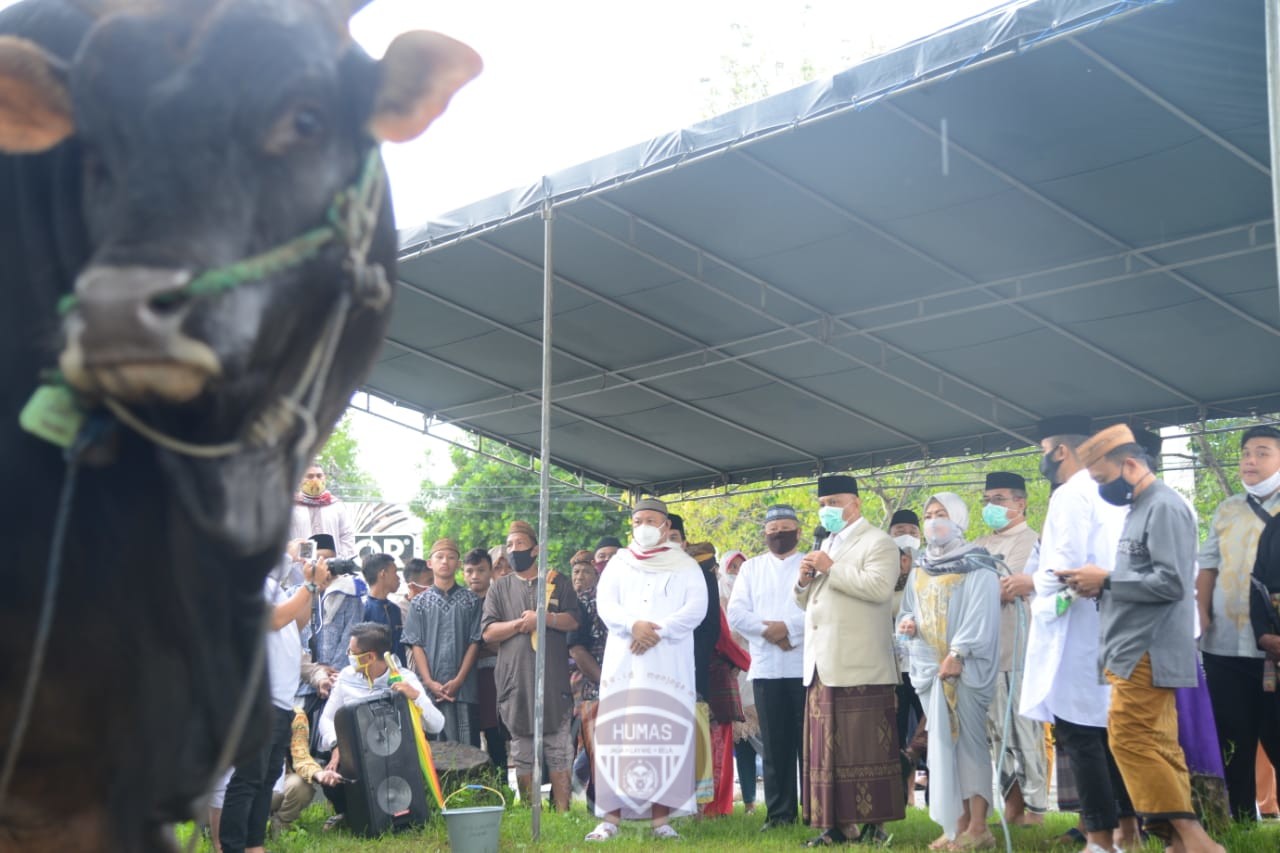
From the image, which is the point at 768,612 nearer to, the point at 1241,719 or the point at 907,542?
the point at 907,542

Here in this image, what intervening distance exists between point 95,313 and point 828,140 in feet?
24.2

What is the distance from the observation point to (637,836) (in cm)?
844

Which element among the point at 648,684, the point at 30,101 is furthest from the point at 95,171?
the point at 648,684

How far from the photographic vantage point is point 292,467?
1.98m

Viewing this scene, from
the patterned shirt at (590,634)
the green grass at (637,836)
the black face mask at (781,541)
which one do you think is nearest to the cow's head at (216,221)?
the green grass at (637,836)

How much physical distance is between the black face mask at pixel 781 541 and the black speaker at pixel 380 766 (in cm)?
291

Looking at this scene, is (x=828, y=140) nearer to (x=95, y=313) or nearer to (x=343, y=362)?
(x=343, y=362)

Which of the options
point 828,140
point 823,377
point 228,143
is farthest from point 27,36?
point 823,377

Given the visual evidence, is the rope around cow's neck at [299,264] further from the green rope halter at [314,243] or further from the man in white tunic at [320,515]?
the man in white tunic at [320,515]

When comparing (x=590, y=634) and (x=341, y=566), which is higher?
(x=341, y=566)

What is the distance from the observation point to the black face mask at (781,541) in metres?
9.62

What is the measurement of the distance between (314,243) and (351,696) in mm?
7152

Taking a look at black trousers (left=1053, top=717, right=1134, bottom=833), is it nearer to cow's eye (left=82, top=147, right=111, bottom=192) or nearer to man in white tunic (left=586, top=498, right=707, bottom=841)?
man in white tunic (left=586, top=498, right=707, bottom=841)

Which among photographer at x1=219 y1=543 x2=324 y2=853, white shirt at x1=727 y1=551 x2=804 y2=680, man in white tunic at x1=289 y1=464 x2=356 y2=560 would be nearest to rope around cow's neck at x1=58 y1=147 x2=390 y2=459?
photographer at x1=219 y1=543 x2=324 y2=853
